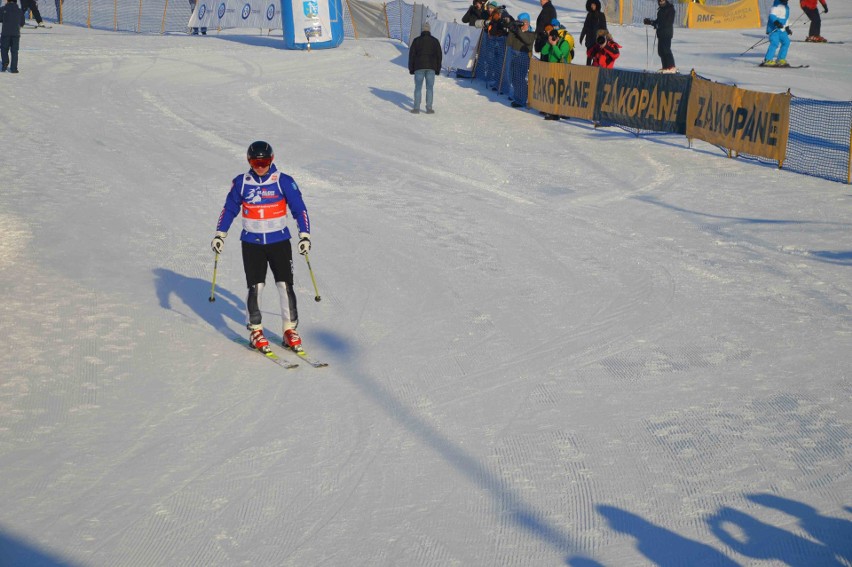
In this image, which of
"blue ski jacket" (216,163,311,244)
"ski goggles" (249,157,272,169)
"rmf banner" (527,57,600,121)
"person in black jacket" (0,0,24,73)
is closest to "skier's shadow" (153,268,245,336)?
"blue ski jacket" (216,163,311,244)

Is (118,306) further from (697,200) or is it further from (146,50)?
(146,50)

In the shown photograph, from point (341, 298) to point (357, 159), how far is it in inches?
294

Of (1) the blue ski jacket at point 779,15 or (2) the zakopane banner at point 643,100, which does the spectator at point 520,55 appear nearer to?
(2) the zakopane banner at point 643,100

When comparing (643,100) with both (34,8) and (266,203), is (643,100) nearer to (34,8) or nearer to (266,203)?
(266,203)

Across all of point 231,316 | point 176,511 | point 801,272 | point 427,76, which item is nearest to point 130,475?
point 176,511

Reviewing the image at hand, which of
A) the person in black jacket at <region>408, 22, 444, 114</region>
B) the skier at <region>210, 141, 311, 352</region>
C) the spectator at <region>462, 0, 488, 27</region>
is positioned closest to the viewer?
the skier at <region>210, 141, 311, 352</region>

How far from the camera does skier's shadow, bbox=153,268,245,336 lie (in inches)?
412

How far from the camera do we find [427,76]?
→ 22.1 m

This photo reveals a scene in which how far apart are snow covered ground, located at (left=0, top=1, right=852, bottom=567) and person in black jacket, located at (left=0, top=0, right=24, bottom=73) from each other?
5587 millimetres

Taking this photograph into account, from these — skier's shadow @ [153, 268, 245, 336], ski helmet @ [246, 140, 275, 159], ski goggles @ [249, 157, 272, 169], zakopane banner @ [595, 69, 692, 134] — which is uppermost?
zakopane banner @ [595, 69, 692, 134]

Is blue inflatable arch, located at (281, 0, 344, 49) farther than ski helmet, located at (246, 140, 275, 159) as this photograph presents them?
Yes

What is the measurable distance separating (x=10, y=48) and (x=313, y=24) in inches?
349

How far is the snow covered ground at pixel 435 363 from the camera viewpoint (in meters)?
6.23

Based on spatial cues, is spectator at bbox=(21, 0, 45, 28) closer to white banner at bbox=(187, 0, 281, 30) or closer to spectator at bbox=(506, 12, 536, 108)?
white banner at bbox=(187, 0, 281, 30)
